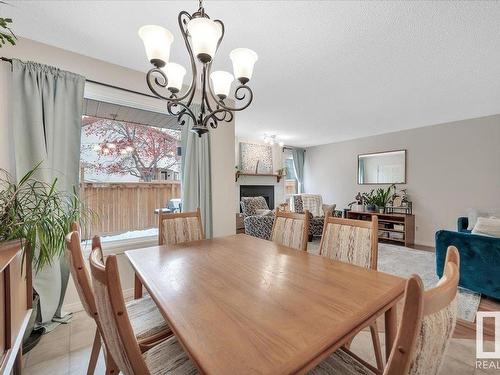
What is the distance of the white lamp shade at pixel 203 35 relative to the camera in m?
1.18

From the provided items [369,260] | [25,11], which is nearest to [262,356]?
[369,260]

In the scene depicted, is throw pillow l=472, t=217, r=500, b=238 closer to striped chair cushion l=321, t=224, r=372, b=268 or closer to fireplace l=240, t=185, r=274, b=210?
striped chair cushion l=321, t=224, r=372, b=268

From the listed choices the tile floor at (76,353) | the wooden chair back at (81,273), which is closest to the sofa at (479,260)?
the tile floor at (76,353)

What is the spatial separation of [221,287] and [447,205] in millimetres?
5052

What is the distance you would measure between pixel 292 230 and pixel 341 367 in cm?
107

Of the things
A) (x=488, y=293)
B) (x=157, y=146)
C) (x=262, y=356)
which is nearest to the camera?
A: (x=262, y=356)

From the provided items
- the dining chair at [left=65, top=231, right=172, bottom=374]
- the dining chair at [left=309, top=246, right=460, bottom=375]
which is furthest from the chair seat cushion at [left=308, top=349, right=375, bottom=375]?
the dining chair at [left=65, top=231, right=172, bottom=374]

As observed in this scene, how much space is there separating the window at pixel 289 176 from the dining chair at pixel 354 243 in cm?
508

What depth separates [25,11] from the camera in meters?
1.63

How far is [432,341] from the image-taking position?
54cm

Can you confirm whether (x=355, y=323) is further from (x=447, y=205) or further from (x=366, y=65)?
(x=447, y=205)

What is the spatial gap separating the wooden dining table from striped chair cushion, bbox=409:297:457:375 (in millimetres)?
214

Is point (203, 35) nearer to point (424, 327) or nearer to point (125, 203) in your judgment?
point (424, 327)

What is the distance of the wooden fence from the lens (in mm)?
2514
